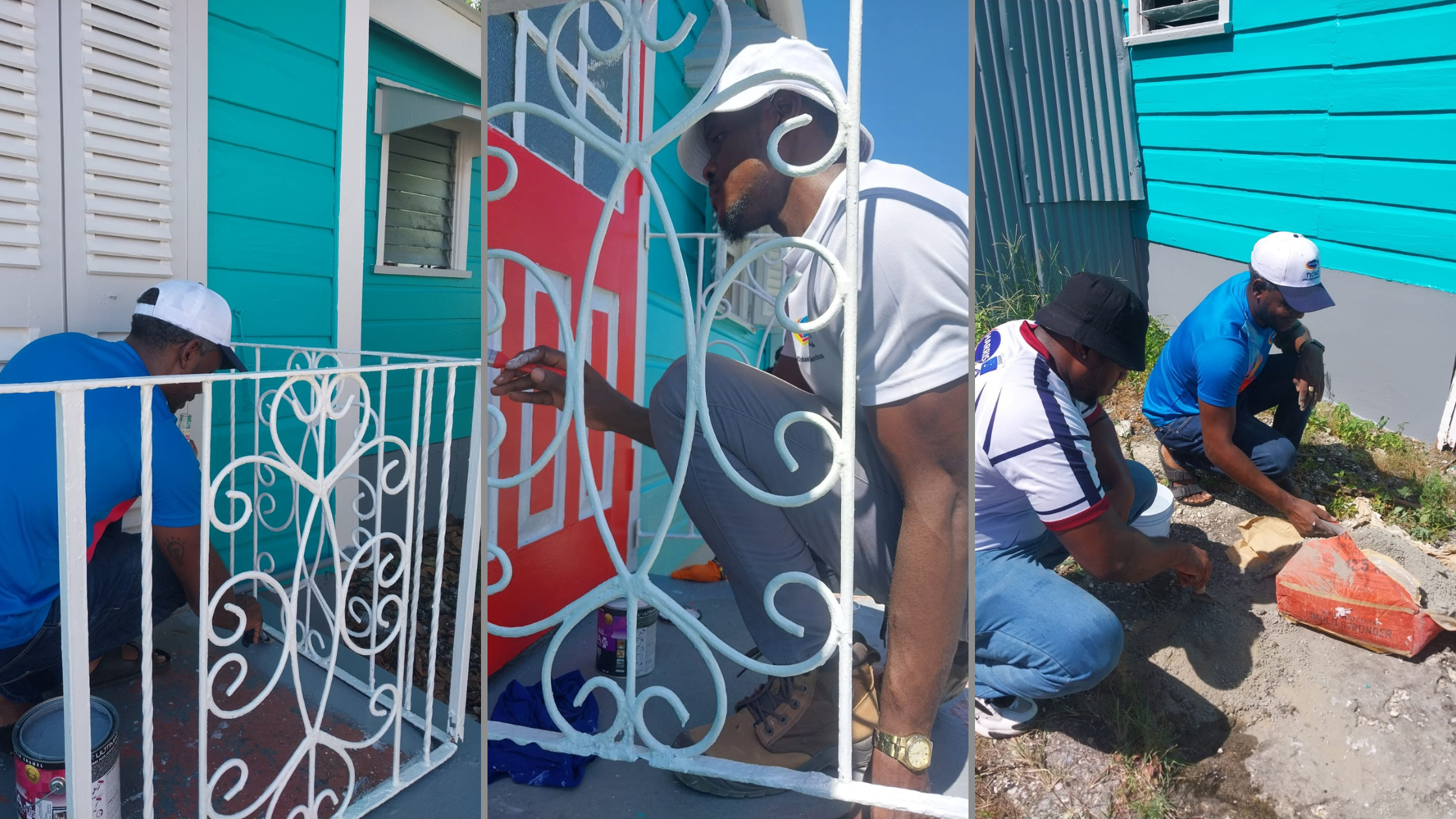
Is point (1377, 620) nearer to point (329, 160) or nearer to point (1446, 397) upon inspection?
point (1446, 397)

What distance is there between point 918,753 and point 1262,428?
238 cm

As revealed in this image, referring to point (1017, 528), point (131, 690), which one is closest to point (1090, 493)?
point (1017, 528)

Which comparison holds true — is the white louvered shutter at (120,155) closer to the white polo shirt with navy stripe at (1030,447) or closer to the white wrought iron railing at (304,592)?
the white wrought iron railing at (304,592)

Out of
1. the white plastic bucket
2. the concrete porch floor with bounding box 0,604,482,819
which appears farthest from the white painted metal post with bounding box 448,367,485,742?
the white plastic bucket

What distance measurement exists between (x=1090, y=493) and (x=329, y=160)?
306 cm

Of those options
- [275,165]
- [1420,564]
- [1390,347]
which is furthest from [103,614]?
[1390,347]

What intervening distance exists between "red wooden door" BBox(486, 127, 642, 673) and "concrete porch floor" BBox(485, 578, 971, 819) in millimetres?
77

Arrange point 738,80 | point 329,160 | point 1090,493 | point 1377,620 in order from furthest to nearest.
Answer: point 329,160
point 1377,620
point 1090,493
point 738,80

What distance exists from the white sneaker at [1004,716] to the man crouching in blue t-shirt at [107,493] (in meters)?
1.92

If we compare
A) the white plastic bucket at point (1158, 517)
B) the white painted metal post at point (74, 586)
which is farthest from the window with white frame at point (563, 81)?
the white plastic bucket at point (1158, 517)

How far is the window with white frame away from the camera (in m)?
1.11

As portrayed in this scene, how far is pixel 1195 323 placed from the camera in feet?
9.13

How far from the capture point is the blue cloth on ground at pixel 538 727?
125cm

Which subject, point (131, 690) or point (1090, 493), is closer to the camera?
point (1090, 493)
